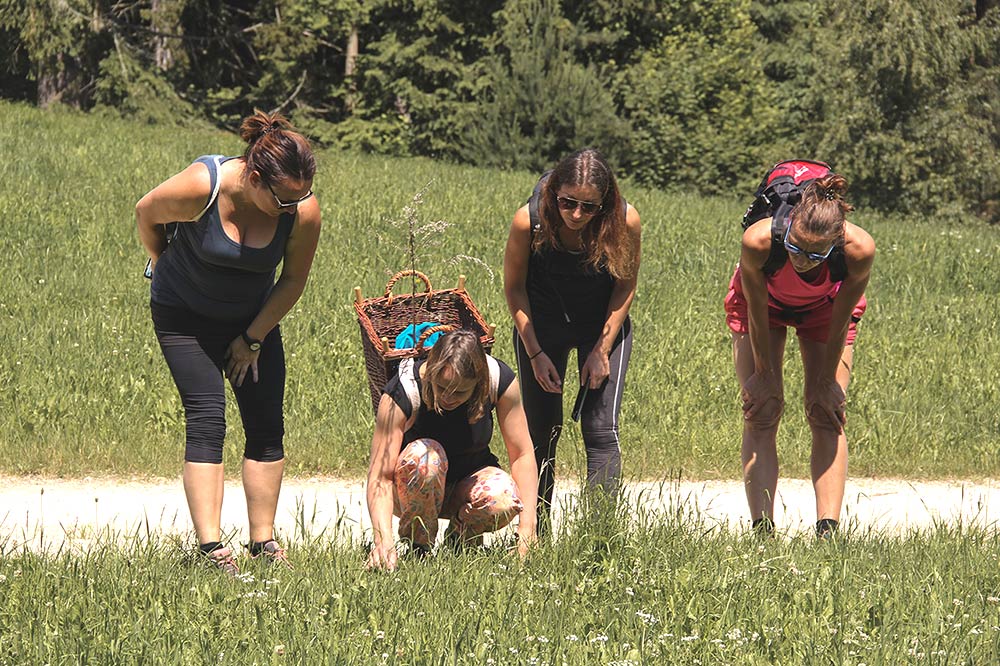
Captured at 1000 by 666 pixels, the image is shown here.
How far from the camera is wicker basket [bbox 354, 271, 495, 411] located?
5312 millimetres

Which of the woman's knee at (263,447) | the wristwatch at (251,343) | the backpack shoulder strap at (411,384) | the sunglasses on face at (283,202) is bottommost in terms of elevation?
the woman's knee at (263,447)

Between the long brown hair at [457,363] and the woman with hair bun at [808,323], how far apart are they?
3.92ft

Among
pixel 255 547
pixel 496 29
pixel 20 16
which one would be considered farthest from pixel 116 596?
pixel 496 29

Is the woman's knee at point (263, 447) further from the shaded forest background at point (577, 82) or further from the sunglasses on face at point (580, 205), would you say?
the shaded forest background at point (577, 82)

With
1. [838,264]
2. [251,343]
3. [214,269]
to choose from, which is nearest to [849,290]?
[838,264]

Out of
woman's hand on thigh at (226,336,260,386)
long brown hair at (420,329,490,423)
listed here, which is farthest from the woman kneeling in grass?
woman's hand on thigh at (226,336,260,386)

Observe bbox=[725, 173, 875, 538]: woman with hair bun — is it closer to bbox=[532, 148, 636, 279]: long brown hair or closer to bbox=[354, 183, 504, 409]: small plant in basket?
bbox=[532, 148, 636, 279]: long brown hair

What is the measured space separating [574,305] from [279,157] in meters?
1.52

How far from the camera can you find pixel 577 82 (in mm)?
28000

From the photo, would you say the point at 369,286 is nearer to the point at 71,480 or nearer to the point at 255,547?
the point at 71,480

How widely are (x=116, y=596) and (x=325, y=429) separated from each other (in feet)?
12.0

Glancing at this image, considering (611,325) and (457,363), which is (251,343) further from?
(611,325)

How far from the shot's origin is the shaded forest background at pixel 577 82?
28.1 m

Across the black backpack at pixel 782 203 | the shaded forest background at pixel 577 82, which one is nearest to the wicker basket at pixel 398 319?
the black backpack at pixel 782 203
